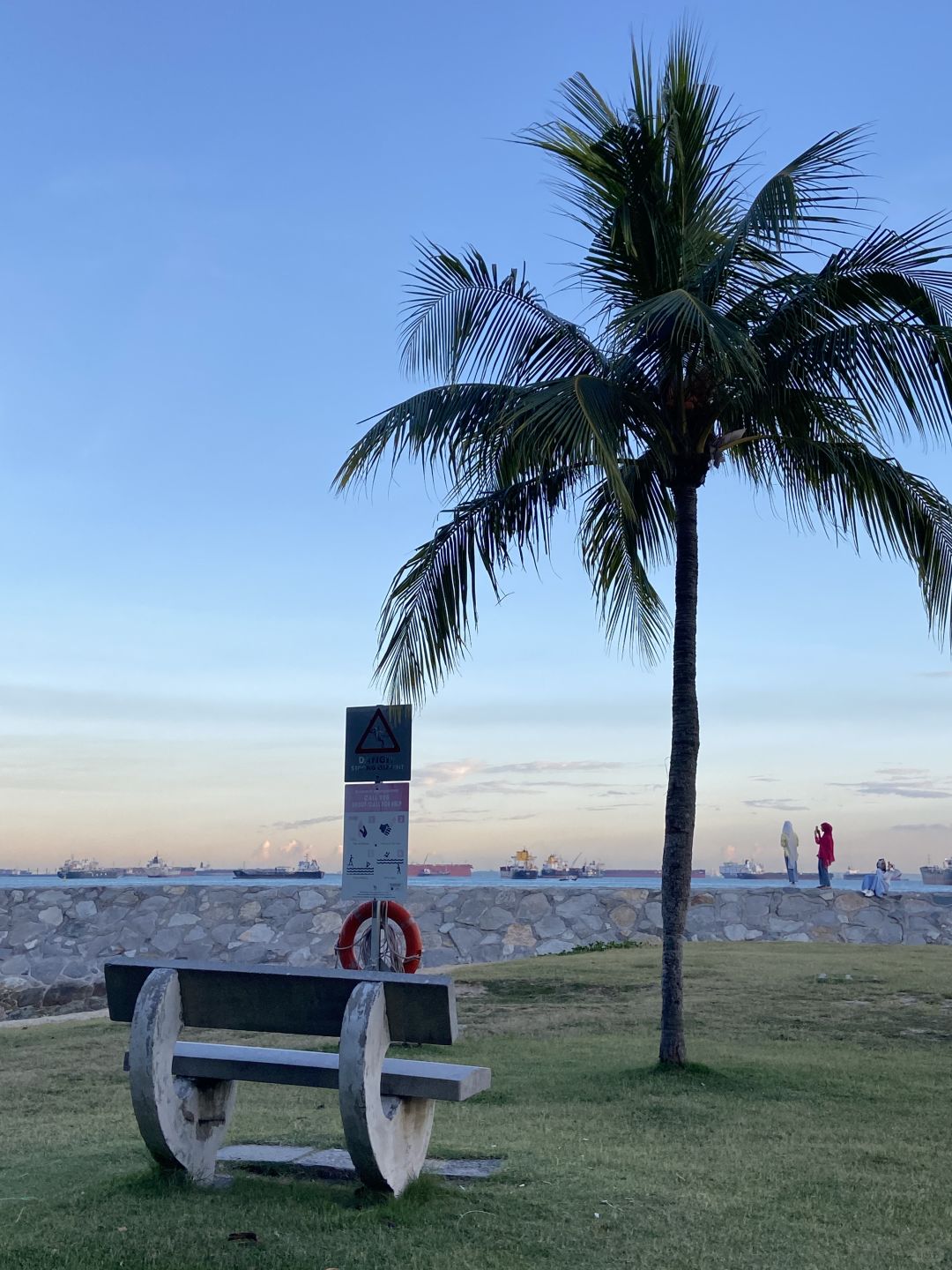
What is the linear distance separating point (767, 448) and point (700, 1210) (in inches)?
226

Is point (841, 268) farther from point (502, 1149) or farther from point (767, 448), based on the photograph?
point (502, 1149)

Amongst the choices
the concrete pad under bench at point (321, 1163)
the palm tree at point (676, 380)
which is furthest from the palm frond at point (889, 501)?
the concrete pad under bench at point (321, 1163)

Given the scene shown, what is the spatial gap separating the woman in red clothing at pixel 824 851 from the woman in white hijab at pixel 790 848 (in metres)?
1.07

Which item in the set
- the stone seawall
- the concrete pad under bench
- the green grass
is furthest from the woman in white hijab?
the concrete pad under bench

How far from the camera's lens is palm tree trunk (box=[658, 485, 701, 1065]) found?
733cm

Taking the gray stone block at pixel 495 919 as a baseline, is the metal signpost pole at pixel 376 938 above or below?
above

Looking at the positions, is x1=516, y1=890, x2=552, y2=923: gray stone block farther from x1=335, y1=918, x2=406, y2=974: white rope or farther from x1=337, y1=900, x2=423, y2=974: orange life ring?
x1=337, y1=900, x2=423, y2=974: orange life ring

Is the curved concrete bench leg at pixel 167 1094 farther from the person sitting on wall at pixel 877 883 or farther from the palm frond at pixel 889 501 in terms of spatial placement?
the person sitting on wall at pixel 877 883

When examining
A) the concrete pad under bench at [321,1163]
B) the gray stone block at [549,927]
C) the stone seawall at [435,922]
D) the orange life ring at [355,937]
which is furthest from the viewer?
the gray stone block at [549,927]

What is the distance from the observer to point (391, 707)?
27.3ft

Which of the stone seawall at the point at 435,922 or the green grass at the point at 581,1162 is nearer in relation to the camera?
the green grass at the point at 581,1162

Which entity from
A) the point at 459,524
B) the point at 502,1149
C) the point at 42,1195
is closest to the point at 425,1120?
the point at 502,1149

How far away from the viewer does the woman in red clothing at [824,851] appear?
1977 cm

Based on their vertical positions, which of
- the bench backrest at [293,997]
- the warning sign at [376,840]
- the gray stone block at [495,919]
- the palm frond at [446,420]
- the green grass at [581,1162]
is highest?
the palm frond at [446,420]
